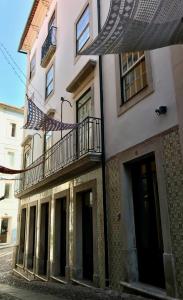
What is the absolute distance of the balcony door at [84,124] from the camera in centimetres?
849

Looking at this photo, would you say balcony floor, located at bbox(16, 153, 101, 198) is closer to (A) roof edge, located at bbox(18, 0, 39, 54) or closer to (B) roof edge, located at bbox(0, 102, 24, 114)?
(A) roof edge, located at bbox(18, 0, 39, 54)

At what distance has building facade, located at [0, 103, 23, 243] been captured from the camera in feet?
97.1

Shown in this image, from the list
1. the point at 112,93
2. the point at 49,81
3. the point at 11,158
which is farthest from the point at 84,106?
the point at 11,158

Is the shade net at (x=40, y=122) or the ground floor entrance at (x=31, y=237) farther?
the ground floor entrance at (x=31, y=237)

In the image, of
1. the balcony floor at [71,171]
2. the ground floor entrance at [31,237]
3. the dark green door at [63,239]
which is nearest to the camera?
the balcony floor at [71,171]

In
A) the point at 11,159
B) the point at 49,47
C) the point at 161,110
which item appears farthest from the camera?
the point at 11,159

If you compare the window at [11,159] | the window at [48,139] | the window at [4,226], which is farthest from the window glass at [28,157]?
the window at [11,159]

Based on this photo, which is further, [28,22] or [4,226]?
[4,226]

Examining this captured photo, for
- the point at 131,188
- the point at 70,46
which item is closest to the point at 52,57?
the point at 70,46

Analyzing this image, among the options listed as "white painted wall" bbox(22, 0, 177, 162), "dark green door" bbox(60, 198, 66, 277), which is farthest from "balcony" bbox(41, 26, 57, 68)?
"dark green door" bbox(60, 198, 66, 277)

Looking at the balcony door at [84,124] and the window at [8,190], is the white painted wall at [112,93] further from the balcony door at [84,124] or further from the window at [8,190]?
the window at [8,190]

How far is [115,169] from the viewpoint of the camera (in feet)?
24.6

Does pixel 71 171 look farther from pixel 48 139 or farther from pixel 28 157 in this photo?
pixel 28 157

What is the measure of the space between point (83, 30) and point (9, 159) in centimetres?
→ 2339
